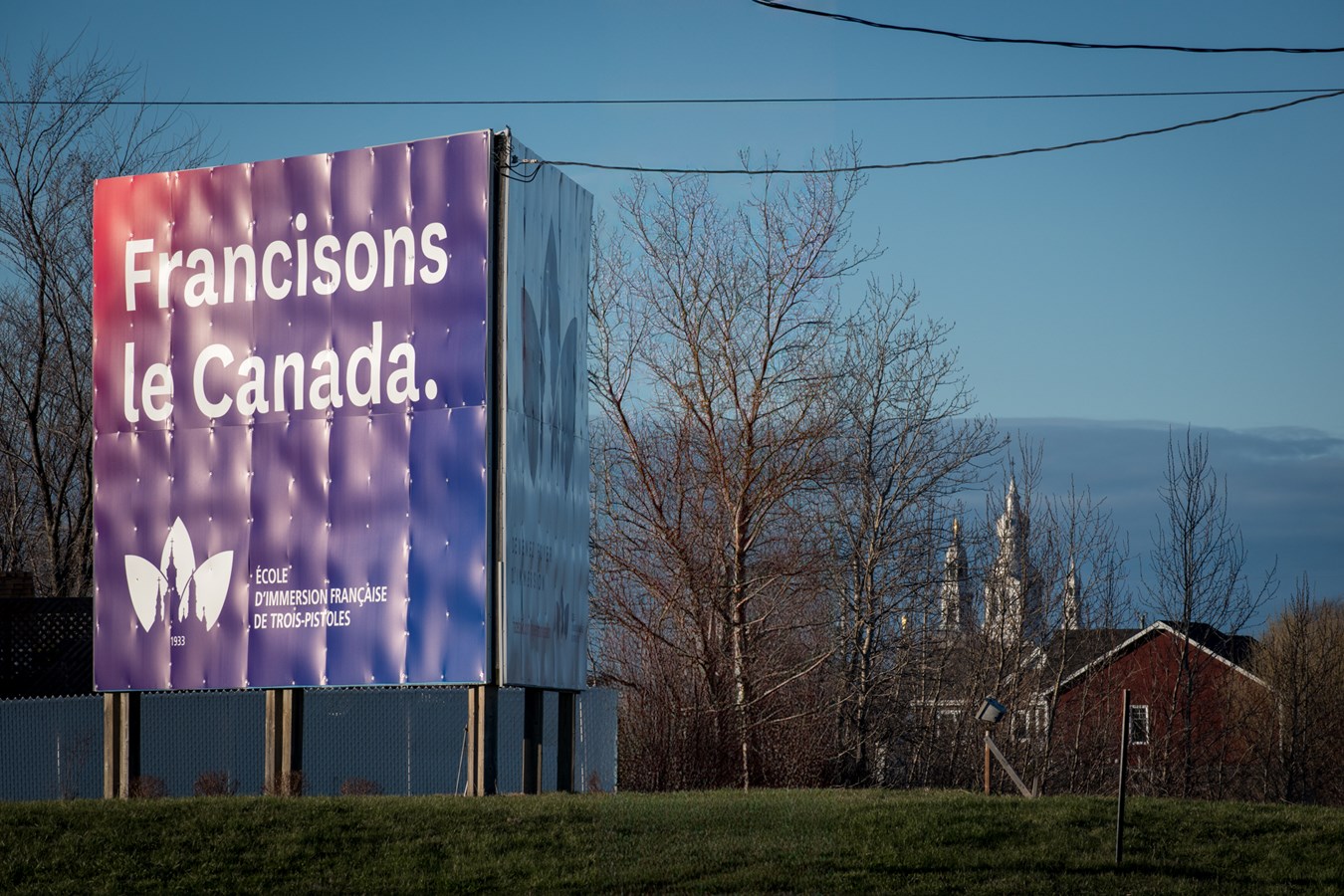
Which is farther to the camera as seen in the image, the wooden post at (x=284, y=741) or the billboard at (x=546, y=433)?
the wooden post at (x=284, y=741)

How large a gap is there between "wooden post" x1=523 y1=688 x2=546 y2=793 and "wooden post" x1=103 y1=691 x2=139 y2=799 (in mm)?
4640

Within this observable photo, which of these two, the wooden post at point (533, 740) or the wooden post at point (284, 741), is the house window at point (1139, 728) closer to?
the wooden post at point (533, 740)

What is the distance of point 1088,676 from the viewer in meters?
37.2

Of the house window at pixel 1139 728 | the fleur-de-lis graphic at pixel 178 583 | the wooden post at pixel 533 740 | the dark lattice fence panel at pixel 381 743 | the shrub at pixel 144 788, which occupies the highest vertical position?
the fleur-de-lis graphic at pixel 178 583

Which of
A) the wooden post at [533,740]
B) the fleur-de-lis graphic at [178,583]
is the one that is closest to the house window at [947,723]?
the wooden post at [533,740]

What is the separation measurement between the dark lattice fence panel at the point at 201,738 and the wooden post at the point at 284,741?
8583mm

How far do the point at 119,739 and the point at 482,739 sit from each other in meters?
4.60

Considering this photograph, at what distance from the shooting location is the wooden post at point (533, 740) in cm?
1819

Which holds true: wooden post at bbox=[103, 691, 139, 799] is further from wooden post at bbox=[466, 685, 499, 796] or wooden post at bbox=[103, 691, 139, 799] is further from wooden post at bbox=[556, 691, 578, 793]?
wooden post at bbox=[556, 691, 578, 793]

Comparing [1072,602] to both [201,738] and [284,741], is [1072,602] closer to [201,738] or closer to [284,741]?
[201,738]

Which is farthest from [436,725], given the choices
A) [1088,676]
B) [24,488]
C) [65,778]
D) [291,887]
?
[24,488]

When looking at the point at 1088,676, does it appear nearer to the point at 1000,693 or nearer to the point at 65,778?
the point at 1000,693

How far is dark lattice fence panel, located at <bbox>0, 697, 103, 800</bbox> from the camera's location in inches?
854

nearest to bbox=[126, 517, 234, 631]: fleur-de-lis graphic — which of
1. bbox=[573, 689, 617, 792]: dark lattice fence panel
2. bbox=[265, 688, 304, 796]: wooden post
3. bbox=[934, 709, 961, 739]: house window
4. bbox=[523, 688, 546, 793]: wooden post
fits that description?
bbox=[265, 688, 304, 796]: wooden post
